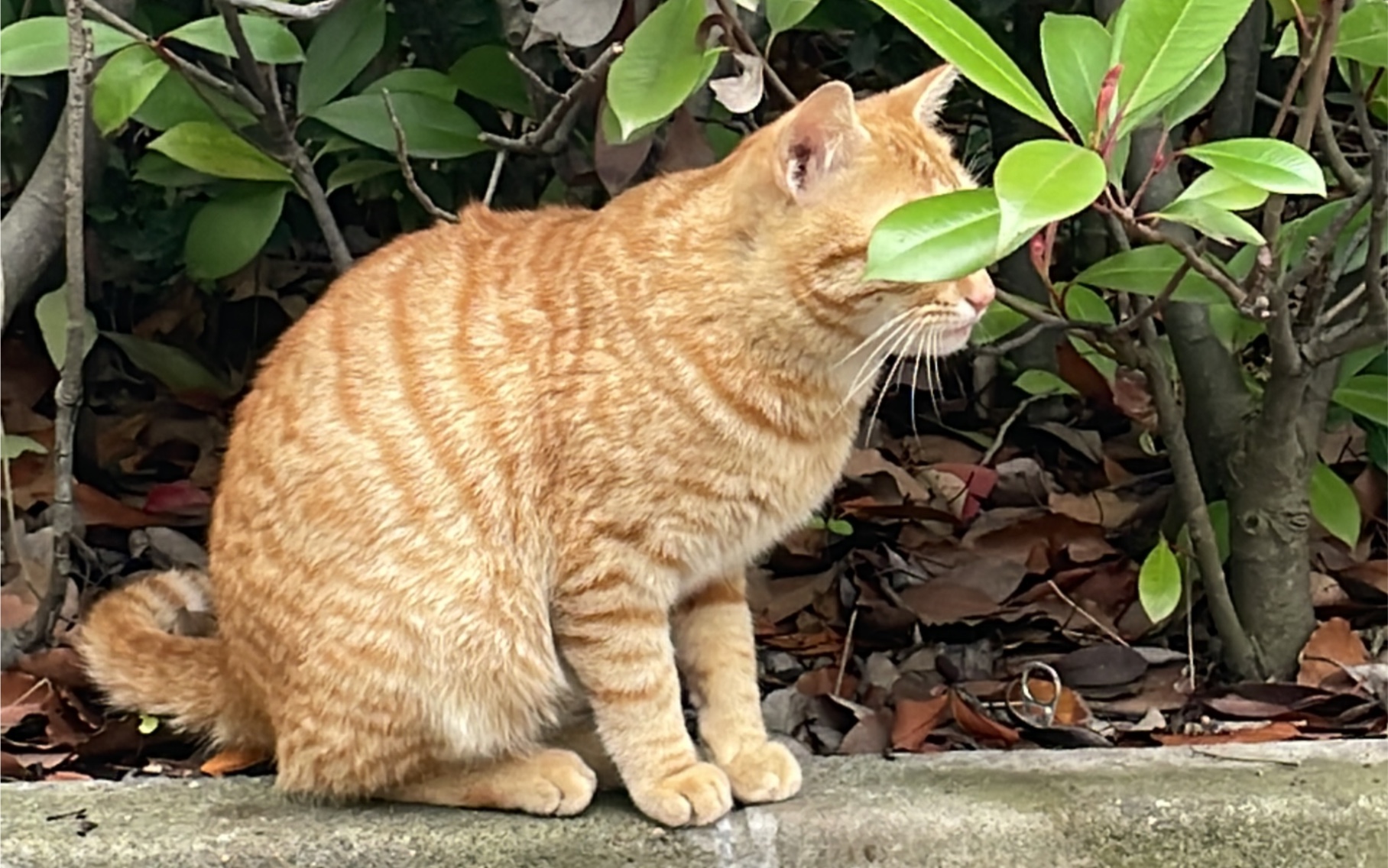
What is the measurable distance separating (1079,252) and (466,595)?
4.11ft

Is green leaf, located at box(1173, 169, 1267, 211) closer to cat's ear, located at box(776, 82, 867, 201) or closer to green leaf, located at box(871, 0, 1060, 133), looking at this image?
green leaf, located at box(871, 0, 1060, 133)

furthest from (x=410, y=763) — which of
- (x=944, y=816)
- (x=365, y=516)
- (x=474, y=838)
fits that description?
(x=944, y=816)

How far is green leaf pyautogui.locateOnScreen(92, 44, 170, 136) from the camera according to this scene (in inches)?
69.8

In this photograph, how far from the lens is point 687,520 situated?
1567 mm

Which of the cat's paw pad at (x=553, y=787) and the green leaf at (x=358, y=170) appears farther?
the green leaf at (x=358, y=170)

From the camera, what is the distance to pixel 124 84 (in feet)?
5.85

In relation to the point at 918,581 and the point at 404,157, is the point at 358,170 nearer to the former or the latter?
the point at 404,157

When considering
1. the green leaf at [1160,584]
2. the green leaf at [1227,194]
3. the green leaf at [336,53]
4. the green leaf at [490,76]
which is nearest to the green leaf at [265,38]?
the green leaf at [336,53]

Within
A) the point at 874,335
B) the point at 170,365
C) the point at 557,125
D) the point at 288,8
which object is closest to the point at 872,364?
the point at 874,335

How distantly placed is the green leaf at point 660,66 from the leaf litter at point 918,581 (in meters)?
0.31

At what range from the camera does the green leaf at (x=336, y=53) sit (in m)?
2.03

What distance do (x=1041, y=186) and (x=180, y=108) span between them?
4.14 feet

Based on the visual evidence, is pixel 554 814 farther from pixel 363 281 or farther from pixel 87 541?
pixel 87 541

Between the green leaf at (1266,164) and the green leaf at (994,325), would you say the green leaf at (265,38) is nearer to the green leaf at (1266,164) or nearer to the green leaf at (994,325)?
the green leaf at (994,325)
